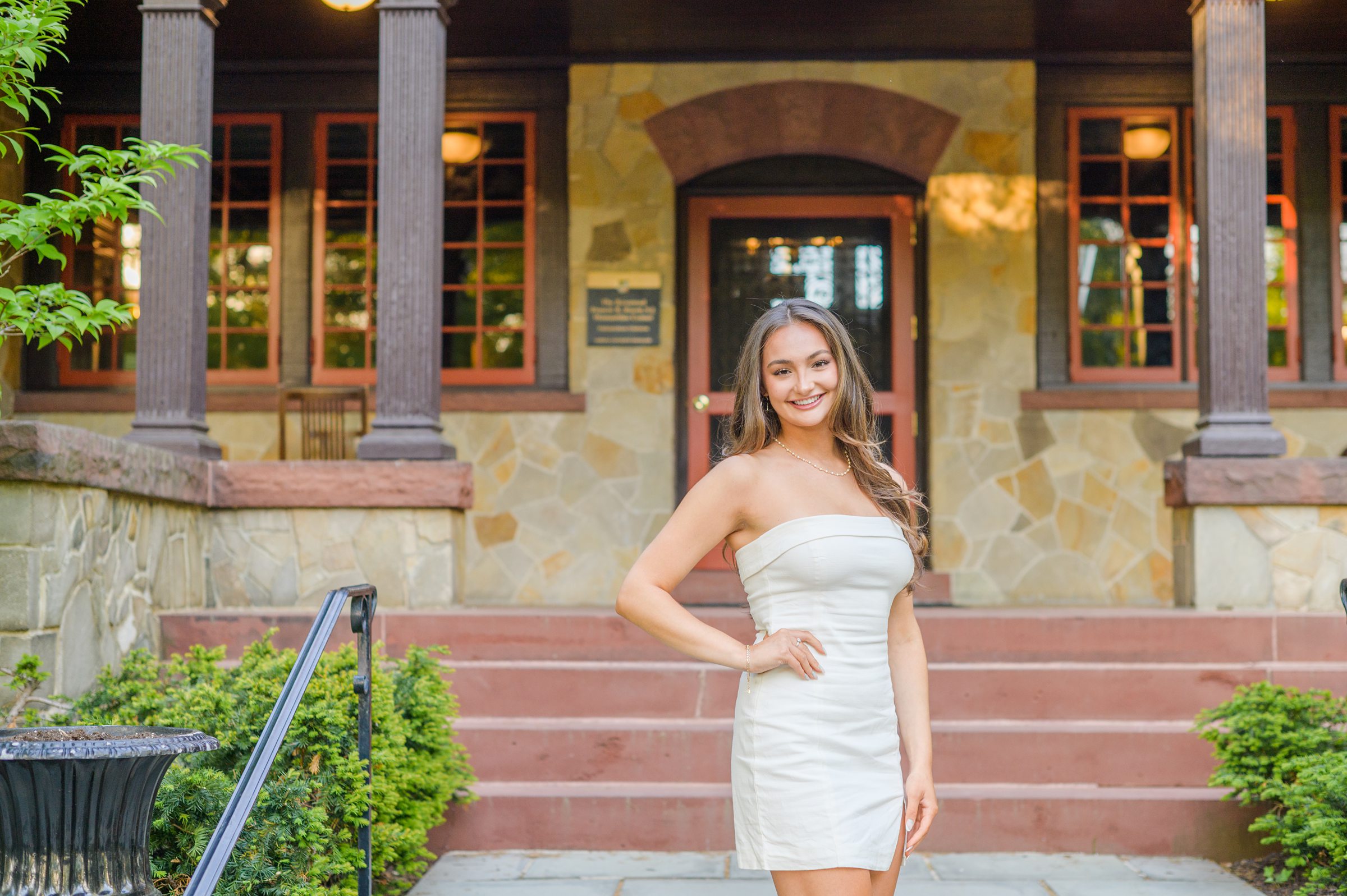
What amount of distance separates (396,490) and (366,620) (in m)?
2.19

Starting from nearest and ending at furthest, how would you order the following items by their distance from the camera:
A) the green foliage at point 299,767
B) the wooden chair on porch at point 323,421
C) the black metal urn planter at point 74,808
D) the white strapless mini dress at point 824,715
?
1. the white strapless mini dress at point 824,715
2. the black metal urn planter at point 74,808
3. the green foliage at point 299,767
4. the wooden chair on porch at point 323,421

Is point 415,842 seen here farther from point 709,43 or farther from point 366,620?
point 709,43

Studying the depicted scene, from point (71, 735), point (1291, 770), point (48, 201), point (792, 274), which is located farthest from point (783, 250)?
point (71, 735)

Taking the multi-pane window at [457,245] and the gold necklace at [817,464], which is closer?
the gold necklace at [817,464]

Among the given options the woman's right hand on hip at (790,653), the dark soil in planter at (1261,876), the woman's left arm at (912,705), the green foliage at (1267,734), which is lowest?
the dark soil in planter at (1261,876)

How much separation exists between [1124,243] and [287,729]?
640 centimetres

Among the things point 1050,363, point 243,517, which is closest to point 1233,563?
point 1050,363

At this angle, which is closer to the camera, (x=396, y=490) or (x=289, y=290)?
(x=396, y=490)

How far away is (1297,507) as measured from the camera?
5789 mm

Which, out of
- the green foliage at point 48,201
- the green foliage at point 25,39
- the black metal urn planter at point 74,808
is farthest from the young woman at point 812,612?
the green foliage at point 25,39

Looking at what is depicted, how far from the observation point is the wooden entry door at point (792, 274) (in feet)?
26.3

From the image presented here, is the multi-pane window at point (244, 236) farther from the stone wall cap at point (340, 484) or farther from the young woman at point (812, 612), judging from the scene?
the young woman at point (812, 612)

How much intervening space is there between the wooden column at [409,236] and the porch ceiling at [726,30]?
4.18 ft

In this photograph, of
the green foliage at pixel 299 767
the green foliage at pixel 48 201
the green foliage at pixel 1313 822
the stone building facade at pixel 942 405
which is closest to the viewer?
the green foliage at pixel 299 767
